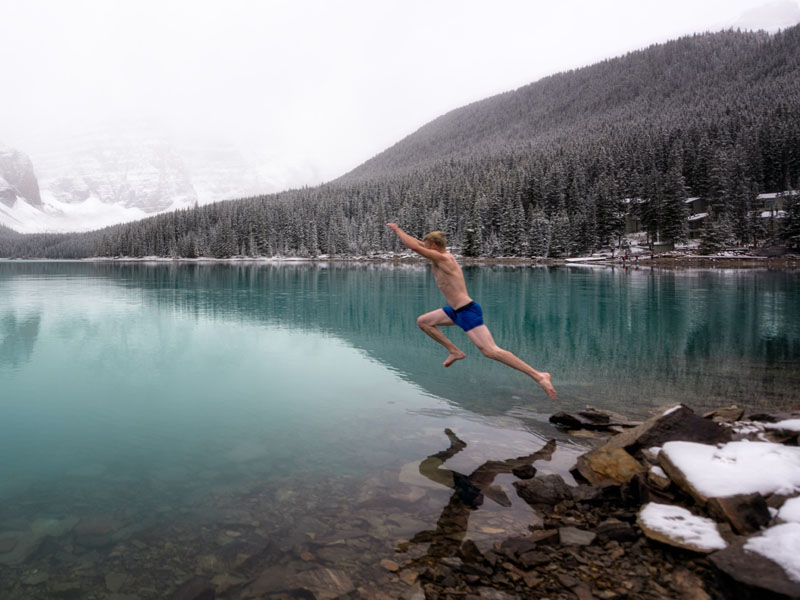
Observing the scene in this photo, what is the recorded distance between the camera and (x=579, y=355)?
1712 cm

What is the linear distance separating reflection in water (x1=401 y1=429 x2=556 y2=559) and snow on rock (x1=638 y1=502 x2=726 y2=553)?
169cm

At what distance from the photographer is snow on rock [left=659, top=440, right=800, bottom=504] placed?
17.3 ft

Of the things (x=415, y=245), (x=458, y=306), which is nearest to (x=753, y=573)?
(x=458, y=306)

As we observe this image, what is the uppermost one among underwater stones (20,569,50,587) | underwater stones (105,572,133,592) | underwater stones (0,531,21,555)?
underwater stones (0,531,21,555)

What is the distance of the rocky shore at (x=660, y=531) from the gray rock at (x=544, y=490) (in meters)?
0.01

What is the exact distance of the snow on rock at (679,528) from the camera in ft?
15.9

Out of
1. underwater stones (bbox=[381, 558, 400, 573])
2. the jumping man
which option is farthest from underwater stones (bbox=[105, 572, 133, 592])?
the jumping man

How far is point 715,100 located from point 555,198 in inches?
5110

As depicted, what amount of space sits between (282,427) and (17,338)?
18.0 m

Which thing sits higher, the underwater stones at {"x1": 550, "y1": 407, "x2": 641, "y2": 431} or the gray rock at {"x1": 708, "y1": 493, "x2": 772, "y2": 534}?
the gray rock at {"x1": 708, "y1": 493, "x2": 772, "y2": 534}

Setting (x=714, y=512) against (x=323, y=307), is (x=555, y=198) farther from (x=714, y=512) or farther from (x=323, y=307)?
(x=714, y=512)

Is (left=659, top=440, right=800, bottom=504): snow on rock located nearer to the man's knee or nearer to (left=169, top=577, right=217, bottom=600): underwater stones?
the man's knee

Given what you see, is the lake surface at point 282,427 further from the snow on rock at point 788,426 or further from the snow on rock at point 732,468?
the snow on rock at point 788,426

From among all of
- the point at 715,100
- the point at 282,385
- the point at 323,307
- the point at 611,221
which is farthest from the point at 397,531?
the point at 715,100
